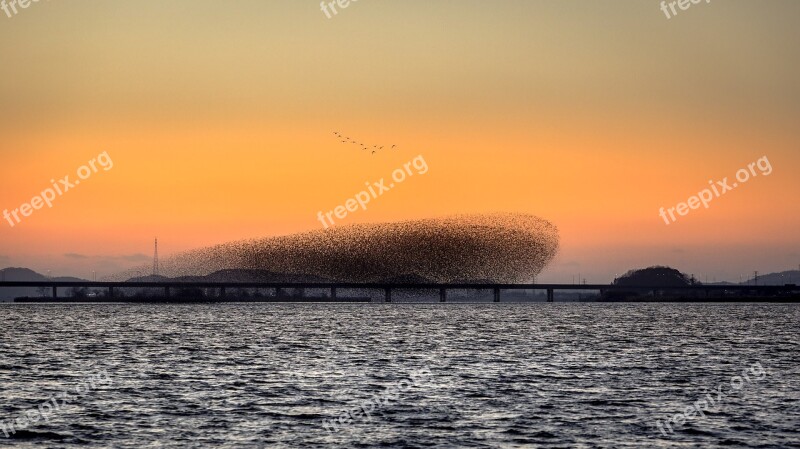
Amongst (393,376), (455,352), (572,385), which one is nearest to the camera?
(572,385)

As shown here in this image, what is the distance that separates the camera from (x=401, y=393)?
55.8 metres

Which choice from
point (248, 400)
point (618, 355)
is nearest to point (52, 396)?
point (248, 400)

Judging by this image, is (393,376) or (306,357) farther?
(306,357)

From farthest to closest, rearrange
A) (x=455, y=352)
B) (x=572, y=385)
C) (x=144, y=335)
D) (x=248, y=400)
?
(x=144, y=335) → (x=455, y=352) → (x=572, y=385) → (x=248, y=400)

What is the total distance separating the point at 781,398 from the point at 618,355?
30.5 meters

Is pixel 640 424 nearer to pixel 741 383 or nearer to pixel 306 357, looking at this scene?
pixel 741 383

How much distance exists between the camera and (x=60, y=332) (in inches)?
4958

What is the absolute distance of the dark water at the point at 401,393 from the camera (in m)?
41.9

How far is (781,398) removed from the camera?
53.8 metres

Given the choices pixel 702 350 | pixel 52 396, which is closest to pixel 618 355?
pixel 702 350

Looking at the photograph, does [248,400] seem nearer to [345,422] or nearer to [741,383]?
[345,422]

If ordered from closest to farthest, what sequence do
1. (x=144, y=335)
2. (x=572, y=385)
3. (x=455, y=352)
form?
(x=572, y=385), (x=455, y=352), (x=144, y=335)

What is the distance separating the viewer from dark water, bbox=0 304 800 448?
137 ft

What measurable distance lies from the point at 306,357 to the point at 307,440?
132 ft
